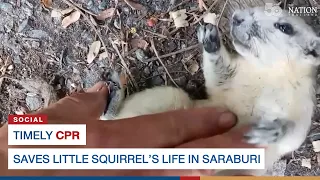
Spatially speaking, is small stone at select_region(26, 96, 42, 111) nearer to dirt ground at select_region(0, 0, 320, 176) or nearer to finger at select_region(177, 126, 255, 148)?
dirt ground at select_region(0, 0, 320, 176)

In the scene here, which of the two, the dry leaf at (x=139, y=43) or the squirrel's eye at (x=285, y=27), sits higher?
the squirrel's eye at (x=285, y=27)

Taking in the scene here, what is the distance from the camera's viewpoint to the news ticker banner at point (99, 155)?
1.10 m

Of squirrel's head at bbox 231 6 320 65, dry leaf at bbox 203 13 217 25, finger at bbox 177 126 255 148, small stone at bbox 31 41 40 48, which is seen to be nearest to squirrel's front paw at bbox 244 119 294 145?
finger at bbox 177 126 255 148

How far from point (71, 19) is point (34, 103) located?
0.66 ft

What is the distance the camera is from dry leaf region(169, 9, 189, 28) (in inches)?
45.6

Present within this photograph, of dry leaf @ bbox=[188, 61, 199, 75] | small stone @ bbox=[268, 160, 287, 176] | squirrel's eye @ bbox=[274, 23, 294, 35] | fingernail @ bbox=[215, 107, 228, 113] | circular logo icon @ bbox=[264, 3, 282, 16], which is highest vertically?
circular logo icon @ bbox=[264, 3, 282, 16]

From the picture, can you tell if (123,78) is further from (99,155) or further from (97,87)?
(99,155)

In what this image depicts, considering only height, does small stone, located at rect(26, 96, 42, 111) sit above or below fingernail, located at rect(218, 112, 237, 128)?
above

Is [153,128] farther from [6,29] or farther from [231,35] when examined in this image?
[6,29]

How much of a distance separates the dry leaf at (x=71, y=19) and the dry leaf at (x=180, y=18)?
21 centimetres

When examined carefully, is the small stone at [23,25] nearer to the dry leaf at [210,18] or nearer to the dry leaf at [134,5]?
the dry leaf at [134,5]

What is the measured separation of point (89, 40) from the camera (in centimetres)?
116

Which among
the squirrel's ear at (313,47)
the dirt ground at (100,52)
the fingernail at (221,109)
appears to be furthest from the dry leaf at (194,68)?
the squirrel's ear at (313,47)

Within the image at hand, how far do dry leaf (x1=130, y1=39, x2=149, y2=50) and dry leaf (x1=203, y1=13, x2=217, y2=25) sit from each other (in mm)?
138
